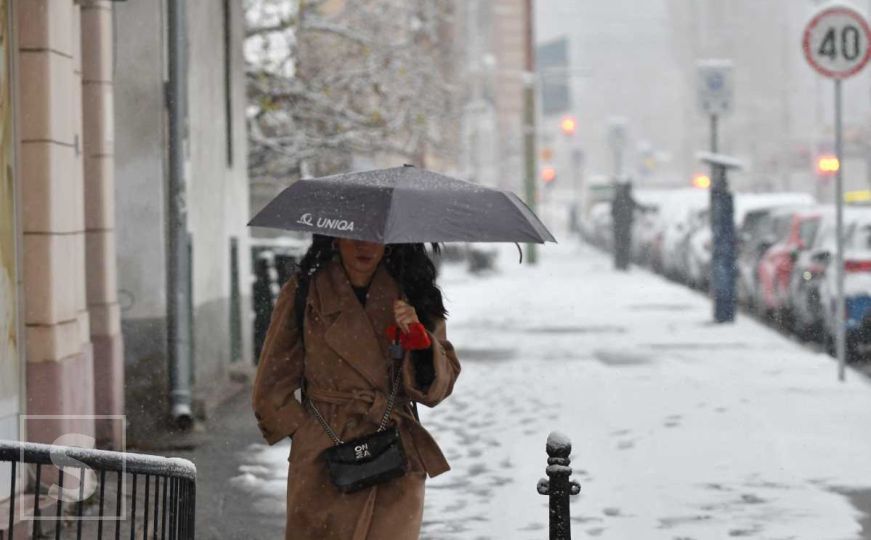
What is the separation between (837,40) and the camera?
14.3 meters

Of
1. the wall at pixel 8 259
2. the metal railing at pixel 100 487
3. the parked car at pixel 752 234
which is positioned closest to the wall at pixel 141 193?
the wall at pixel 8 259

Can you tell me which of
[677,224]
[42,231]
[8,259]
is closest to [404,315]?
[8,259]

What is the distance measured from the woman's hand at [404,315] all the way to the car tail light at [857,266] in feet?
39.6

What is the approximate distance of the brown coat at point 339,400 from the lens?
17.3ft

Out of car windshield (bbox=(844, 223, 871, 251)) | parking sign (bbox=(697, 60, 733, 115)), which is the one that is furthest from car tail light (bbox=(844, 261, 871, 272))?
parking sign (bbox=(697, 60, 733, 115))

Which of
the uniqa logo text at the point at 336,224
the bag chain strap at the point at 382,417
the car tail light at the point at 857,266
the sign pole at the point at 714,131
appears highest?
the sign pole at the point at 714,131

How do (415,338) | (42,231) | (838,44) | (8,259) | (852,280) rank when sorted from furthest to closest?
(852,280)
(838,44)
(42,231)
(8,259)
(415,338)

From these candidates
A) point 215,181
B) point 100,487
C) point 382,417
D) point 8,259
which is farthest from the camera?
point 215,181

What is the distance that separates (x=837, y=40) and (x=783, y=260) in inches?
240

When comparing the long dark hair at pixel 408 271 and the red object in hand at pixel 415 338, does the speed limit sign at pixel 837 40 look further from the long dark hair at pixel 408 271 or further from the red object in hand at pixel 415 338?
the red object in hand at pixel 415 338

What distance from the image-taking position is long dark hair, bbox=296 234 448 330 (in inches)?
214

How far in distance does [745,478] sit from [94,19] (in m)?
5.23

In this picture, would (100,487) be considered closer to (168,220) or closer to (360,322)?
(360,322)

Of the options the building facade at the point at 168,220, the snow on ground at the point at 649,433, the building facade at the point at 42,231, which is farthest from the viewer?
the building facade at the point at 168,220
